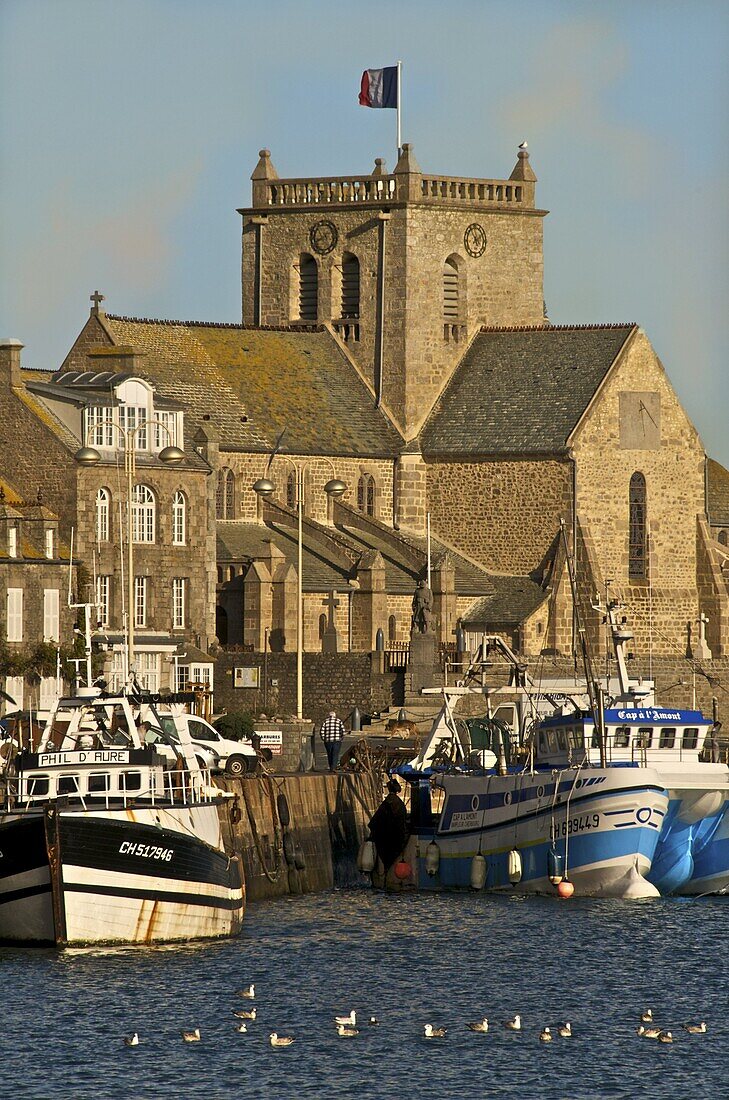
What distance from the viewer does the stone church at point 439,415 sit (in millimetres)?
117250

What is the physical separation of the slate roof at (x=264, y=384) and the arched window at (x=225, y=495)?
978mm

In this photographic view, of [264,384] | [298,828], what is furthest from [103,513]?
[298,828]

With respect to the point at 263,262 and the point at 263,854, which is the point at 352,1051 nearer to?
the point at 263,854

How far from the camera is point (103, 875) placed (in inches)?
2379

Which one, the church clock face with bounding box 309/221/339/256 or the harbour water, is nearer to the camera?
the harbour water

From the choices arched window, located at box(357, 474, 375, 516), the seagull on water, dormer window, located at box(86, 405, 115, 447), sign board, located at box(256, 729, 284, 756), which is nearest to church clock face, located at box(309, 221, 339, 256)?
arched window, located at box(357, 474, 375, 516)

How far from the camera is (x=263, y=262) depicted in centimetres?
12669

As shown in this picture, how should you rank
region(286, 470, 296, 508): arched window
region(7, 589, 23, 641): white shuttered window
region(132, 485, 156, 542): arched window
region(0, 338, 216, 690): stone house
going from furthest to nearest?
region(286, 470, 296, 508): arched window, region(132, 485, 156, 542): arched window, region(0, 338, 216, 690): stone house, region(7, 589, 23, 641): white shuttered window

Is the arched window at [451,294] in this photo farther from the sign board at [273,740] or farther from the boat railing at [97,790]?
the boat railing at [97,790]

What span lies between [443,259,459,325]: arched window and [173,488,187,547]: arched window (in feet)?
70.4

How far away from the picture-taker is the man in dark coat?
76.8m

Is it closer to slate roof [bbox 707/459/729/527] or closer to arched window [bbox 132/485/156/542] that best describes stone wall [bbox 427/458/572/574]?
arched window [bbox 132/485/156/542]

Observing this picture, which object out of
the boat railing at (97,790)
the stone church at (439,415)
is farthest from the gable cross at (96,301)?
the boat railing at (97,790)

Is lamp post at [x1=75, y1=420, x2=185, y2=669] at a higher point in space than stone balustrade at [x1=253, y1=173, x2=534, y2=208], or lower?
lower
